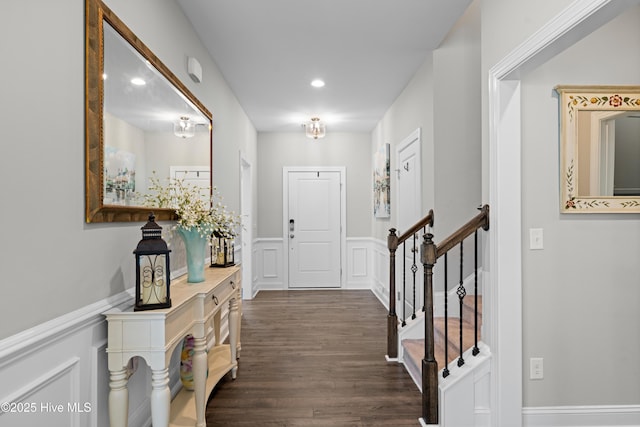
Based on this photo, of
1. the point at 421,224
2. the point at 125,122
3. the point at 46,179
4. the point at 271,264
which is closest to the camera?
the point at 46,179

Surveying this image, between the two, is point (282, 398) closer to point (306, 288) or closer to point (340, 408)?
point (340, 408)

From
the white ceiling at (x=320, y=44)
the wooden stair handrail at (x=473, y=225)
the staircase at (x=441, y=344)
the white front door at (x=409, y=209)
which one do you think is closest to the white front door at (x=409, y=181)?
the white front door at (x=409, y=209)

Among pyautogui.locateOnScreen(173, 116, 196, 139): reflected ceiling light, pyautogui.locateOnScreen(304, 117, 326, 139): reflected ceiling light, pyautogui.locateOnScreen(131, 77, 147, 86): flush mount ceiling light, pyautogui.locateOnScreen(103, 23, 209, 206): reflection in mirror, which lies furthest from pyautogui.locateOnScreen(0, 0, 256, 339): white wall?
pyautogui.locateOnScreen(304, 117, 326, 139): reflected ceiling light

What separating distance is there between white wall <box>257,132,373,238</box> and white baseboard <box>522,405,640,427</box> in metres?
4.33

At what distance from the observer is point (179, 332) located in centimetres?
173

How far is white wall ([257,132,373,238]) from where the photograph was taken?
245 inches

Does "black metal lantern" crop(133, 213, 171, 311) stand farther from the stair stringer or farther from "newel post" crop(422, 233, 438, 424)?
the stair stringer

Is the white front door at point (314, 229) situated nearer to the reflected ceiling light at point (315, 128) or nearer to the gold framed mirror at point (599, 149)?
the reflected ceiling light at point (315, 128)

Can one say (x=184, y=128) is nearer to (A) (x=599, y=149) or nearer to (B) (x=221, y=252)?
(B) (x=221, y=252)

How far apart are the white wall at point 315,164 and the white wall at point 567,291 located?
418 cm

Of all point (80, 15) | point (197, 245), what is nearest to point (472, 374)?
point (197, 245)

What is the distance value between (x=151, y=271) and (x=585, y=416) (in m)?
2.46

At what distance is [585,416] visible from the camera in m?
2.09

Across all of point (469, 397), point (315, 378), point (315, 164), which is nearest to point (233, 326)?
point (315, 378)
